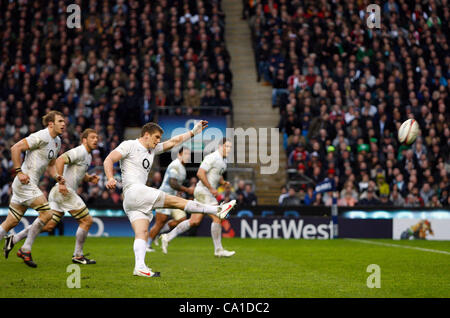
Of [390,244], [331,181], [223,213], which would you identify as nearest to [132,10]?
[331,181]

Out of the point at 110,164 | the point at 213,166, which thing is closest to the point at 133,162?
the point at 110,164

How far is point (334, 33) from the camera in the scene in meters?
26.2

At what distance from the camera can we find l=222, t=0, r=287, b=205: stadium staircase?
23828mm

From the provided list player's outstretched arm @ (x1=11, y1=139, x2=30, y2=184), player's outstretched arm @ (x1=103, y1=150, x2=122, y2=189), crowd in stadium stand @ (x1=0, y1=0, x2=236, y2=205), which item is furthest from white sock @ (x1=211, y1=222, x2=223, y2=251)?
crowd in stadium stand @ (x1=0, y1=0, x2=236, y2=205)

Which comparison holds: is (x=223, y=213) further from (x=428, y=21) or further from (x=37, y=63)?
(x=428, y=21)

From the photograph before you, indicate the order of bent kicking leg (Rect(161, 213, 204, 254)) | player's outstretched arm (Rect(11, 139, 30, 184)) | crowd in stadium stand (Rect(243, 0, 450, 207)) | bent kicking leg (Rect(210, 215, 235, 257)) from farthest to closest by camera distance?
crowd in stadium stand (Rect(243, 0, 450, 207))
bent kicking leg (Rect(161, 213, 204, 254))
bent kicking leg (Rect(210, 215, 235, 257))
player's outstretched arm (Rect(11, 139, 30, 184))

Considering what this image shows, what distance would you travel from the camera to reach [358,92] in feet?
80.7

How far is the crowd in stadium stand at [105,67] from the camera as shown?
22.9 m

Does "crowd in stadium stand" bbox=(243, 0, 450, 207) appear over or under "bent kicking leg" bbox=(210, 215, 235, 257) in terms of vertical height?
over

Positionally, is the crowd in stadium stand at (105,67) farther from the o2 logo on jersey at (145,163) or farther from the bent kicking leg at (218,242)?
the o2 logo on jersey at (145,163)

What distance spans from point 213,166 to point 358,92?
11898 millimetres

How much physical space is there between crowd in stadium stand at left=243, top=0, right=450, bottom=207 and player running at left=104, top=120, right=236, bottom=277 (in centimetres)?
1185

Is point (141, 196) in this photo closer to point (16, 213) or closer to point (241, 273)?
point (241, 273)

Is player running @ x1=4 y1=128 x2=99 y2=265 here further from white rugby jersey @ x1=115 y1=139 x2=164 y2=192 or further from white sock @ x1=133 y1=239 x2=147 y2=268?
white sock @ x1=133 y1=239 x2=147 y2=268
